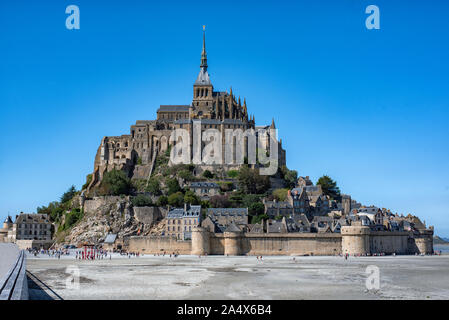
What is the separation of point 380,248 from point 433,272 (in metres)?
20.1

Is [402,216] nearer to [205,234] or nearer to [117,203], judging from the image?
[205,234]

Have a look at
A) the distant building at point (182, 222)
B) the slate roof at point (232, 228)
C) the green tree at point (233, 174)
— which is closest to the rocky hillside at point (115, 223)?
the distant building at point (182, 222)

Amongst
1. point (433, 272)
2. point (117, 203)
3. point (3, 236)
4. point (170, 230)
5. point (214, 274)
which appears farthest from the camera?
point (3, 236)

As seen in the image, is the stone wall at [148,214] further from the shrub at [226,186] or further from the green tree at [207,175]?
the green tree at [207,175]

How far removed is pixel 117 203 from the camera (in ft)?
226

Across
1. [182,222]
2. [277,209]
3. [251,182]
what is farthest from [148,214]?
[277,209]

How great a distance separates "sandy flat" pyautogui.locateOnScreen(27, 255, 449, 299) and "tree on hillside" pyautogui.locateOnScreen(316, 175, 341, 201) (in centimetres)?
3955

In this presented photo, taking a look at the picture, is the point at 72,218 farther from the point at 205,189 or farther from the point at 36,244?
the point at 205,189

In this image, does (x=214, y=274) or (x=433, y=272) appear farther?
(x=433, y=272)

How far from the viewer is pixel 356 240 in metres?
55.9

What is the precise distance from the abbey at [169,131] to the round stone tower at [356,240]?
96.5 ft
